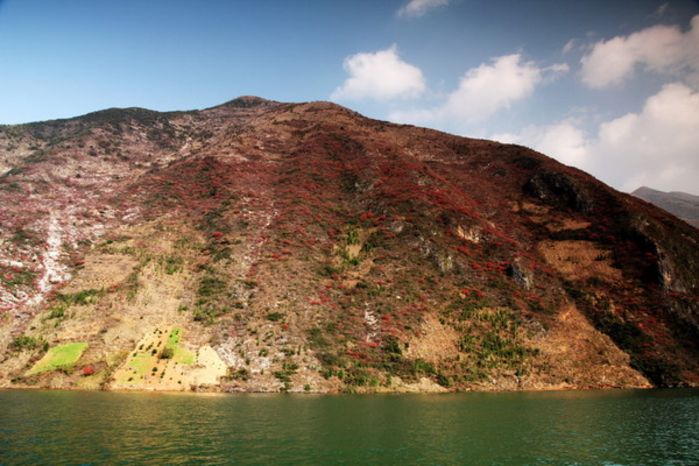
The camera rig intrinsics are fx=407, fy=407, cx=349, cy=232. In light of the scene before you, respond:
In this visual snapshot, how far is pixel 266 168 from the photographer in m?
104

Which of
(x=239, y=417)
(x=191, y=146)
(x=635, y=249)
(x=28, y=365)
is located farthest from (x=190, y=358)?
(x=191, y=146)

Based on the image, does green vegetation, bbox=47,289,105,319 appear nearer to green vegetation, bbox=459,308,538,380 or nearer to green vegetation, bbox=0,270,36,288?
green vegetation, bbox=0,270,36,288

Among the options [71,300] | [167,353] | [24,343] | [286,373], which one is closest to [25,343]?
[24,343]

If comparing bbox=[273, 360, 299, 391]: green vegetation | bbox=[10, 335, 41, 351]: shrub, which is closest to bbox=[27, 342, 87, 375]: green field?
bbox=[10, 335, 41, 351]: shrub

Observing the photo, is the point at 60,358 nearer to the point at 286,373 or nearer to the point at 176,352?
A: the point at 176,352

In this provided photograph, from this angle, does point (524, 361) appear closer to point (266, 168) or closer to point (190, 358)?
point (190, 358)

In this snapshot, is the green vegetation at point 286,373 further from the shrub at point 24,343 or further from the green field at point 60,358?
the shrub at point 24,343

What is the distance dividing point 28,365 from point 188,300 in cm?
1958

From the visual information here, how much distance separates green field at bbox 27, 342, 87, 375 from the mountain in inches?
7.7

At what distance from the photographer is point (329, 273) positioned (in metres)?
70.2

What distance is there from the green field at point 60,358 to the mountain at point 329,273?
0.20m

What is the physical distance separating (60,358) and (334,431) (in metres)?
38.5

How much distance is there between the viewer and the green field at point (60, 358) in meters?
46.7

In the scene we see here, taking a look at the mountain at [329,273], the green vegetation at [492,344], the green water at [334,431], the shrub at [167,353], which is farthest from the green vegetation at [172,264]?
the green vegetation at [492,344]
